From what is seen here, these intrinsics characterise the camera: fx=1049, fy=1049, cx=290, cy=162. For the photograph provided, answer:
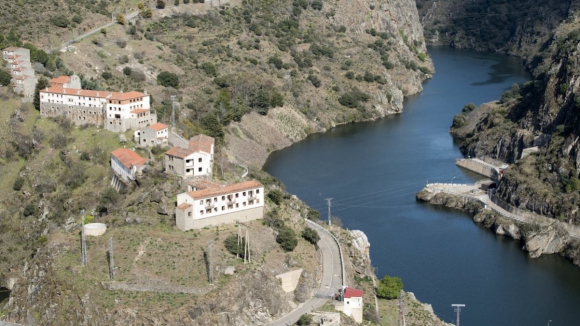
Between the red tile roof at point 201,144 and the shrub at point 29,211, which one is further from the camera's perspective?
the shrub at point 29,211

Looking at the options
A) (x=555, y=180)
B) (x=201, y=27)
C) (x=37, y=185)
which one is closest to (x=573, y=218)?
(x=555, y=180)

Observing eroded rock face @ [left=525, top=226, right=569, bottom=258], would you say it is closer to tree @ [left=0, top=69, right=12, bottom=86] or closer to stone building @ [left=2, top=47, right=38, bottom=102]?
stone building @ [left=2, top=47, right=38, bottom=102]

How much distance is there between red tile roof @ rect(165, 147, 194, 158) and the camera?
80.2m

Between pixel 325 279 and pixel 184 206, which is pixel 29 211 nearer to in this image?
pixel 184 206

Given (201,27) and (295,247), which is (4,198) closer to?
(295,247)

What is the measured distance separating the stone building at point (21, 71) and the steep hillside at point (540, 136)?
4736cm

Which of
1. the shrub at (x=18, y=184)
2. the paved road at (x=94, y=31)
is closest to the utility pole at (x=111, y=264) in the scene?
the shrub at (x=18, y=184)

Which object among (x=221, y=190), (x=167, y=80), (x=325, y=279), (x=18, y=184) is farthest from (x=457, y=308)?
(x=167, y=80)

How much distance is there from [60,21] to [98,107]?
39.0m

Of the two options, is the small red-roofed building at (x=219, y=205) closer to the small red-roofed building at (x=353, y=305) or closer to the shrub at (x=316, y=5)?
the small red-roofed building at (x=353, y=305)

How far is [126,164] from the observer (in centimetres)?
8319

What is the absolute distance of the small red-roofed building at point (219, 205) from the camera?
7338 cm

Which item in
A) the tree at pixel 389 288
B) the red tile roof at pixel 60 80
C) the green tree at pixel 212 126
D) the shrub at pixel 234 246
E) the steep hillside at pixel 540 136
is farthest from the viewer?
the green tree at pixel 212 126

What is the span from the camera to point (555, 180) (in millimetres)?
102938
